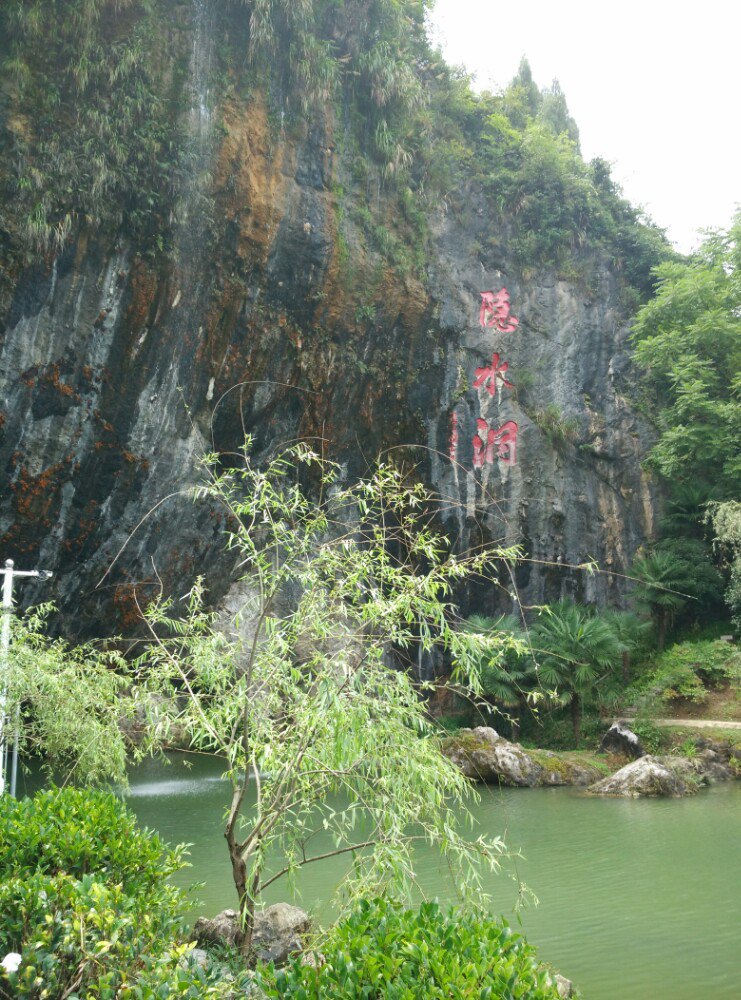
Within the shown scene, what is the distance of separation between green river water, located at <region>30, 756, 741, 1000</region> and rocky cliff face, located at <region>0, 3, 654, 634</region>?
9.18ft

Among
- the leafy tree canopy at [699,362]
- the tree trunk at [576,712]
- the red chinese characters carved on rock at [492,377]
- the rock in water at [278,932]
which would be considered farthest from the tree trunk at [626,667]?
the rock in water at [278,932]

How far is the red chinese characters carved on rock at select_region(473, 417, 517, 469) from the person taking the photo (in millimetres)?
15281

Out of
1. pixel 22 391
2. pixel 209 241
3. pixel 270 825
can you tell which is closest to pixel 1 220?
pixel 22 391

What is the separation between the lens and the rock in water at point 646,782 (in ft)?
33.0

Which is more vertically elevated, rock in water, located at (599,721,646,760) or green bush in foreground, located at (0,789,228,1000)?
green bush in foreground, located at (0,789,228,1000)

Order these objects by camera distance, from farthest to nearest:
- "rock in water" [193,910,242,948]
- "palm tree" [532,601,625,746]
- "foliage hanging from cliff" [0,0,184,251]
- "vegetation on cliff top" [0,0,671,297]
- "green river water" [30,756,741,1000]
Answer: "palm tree" [532,601,625,746] → "vegetation on cliff top" [0,0,671,297] → "foliage hanging from cliff" [0,0,184,251] → "green river water" [30,756,741,1000] → "rock in water" [193,910,242,948]

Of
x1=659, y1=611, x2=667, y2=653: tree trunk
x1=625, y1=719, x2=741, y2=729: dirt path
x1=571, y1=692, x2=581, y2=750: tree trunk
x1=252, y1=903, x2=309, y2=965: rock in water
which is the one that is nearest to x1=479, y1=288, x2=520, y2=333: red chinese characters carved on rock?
x1=659, y1=611, x2=667, y2=653: tree trunk

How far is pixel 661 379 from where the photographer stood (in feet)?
57.1

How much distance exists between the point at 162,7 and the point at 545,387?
9.56 meters

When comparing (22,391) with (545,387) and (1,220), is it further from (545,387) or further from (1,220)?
(545,387)

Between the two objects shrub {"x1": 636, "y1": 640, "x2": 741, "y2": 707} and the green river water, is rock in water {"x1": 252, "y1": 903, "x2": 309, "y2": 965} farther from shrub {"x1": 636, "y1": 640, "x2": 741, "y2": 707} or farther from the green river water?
shrub {"x1": 636, "y1": 640, "x2": 741, "y2": 707}

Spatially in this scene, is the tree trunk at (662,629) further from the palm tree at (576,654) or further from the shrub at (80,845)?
the shrub at (80,845)

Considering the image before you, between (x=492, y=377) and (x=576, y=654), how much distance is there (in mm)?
5528

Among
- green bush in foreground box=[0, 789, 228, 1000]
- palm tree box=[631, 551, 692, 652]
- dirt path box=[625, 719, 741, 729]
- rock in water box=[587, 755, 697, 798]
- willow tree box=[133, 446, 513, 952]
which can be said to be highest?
palm tree box=[631, 551, 692, 652]
